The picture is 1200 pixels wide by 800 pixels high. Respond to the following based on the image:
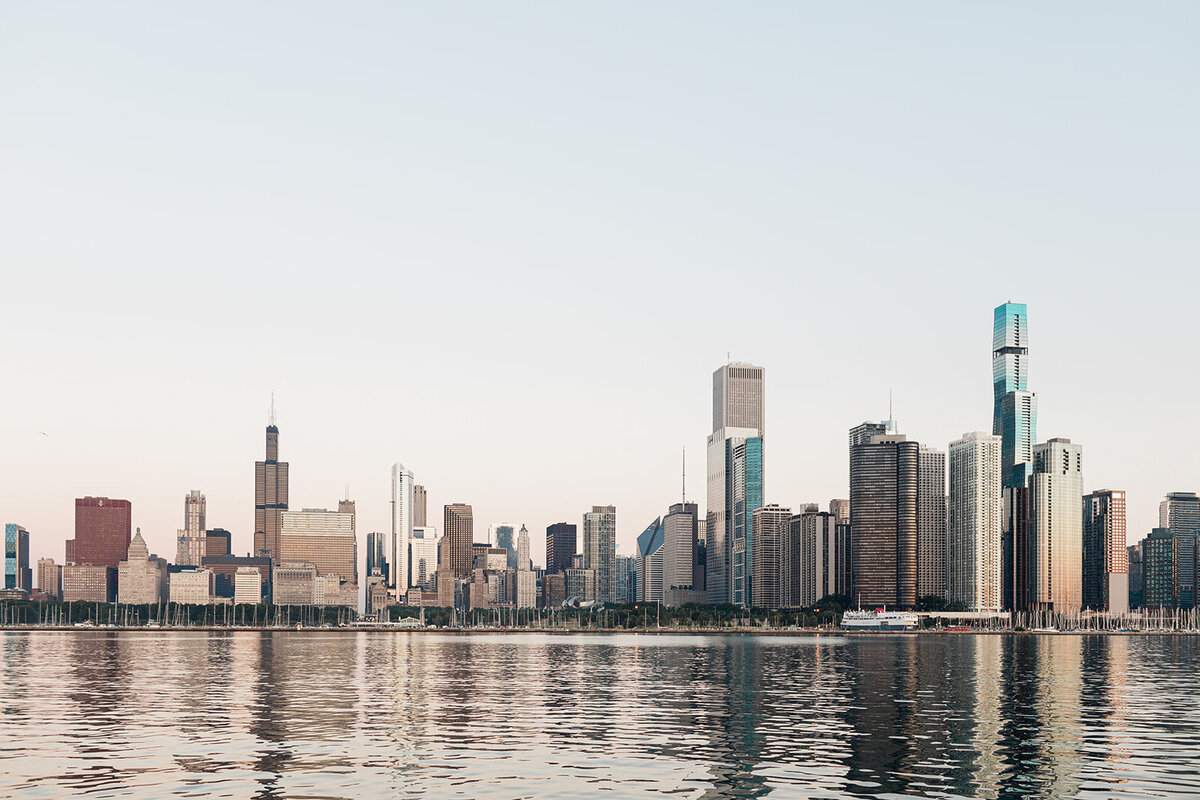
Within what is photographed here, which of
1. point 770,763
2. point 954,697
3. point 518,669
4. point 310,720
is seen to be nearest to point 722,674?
point 518,669

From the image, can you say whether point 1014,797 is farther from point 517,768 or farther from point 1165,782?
point 517,768

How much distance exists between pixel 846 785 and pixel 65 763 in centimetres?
3485

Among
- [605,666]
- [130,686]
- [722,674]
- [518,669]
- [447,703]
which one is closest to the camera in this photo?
[447,703]

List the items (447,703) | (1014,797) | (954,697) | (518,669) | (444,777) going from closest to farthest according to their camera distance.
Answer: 1. (1014,797)
2. (444,777)
3. (447,703)
4. (954,697)
5. (518,669)

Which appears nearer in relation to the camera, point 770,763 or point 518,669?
point 770,763

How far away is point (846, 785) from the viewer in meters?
55.2

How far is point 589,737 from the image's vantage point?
242 feet

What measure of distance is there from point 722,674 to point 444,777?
9439 cm

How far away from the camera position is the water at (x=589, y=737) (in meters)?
55.3

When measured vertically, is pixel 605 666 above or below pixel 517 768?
below

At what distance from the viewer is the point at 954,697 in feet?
358

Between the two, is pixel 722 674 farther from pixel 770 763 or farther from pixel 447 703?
pixel 770 763

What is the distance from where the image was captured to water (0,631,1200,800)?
182ft

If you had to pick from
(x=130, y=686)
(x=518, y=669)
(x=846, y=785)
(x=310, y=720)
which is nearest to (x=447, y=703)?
(x=310, y=720)
